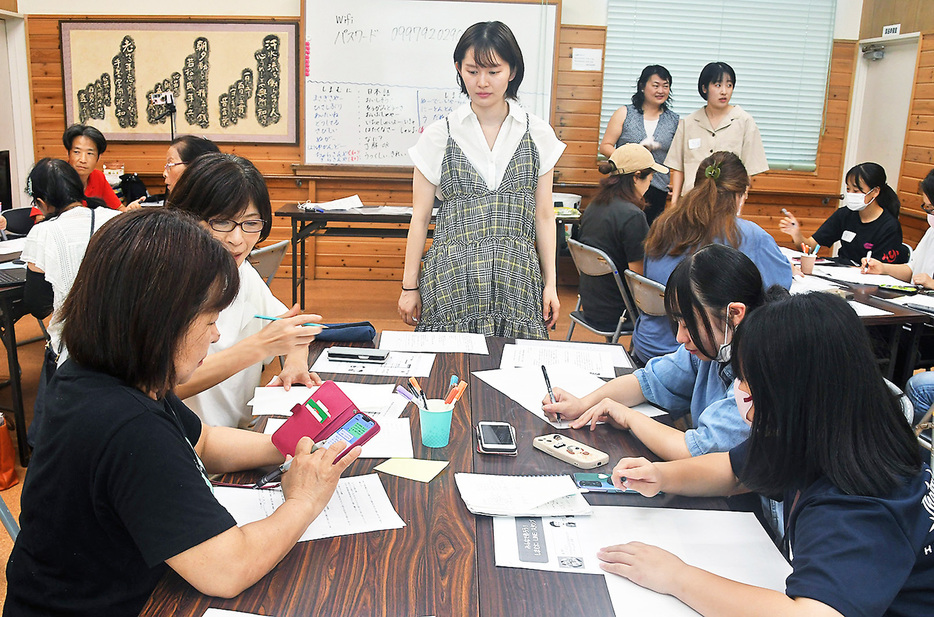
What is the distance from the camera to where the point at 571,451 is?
144cm

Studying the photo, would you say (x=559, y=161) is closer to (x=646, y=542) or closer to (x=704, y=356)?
(x=704, y=356)

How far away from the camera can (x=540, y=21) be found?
555 cm

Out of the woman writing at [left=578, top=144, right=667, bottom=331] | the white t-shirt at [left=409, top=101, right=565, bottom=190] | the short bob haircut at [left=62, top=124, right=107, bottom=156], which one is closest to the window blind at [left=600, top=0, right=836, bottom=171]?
the woman writing at [left=578, top=144, right=667, bottom=331]

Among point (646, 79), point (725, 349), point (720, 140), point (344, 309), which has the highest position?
point (646, 79)

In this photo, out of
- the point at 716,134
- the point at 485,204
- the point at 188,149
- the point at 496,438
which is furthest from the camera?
the point at 716,134

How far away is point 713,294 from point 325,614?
1.02m

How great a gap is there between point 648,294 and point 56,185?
87.7 inches

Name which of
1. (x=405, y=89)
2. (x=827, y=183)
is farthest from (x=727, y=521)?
(x=827, y=183)

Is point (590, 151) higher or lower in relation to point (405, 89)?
lower

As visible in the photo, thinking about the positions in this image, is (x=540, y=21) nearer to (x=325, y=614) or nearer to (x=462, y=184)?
(x=462, y=184)

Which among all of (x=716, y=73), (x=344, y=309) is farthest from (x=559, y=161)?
(x=344, y=309)

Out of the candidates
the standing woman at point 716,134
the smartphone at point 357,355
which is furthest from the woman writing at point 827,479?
the standing woman at point 716,134

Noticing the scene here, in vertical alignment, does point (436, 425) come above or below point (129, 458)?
below

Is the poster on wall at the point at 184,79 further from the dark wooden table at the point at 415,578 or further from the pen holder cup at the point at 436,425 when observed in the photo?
the dark wooden table at the point at 415,578
